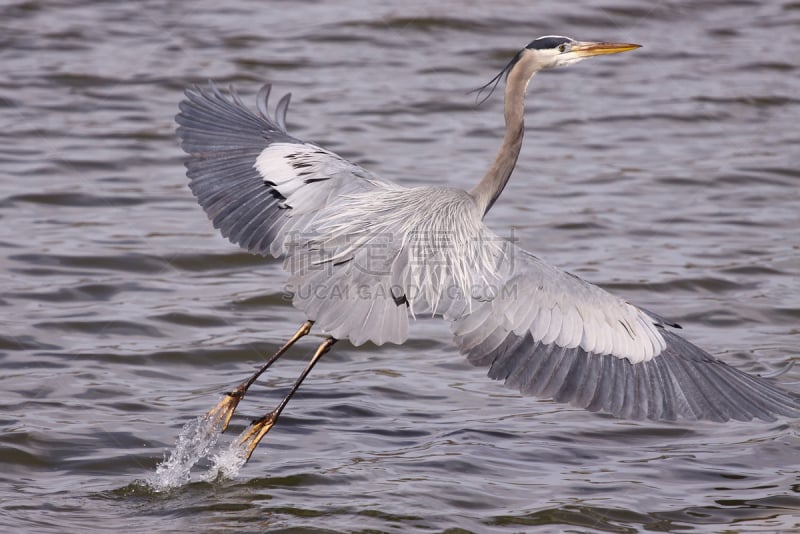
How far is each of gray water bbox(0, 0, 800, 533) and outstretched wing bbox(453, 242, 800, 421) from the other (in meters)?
0.63

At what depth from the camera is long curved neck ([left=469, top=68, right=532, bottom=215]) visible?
21.4 feet

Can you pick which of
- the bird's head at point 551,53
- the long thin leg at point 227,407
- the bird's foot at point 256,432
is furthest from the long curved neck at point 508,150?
the bird's foot at point 256,432

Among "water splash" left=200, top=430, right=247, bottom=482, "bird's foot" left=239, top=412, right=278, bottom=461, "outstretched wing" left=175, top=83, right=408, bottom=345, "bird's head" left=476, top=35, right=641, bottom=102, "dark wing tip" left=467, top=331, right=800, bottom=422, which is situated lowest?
"water splash" left=200, top=430, right=247, bottom=482

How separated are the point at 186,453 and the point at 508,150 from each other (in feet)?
8.12

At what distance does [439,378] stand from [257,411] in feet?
4.19

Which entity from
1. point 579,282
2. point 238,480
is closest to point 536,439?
point 579,282

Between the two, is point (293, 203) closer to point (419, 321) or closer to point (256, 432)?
point (256, 432)

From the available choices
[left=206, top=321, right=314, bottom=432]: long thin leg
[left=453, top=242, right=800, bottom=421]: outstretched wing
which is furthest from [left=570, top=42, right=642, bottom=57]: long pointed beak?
[left=206, top=321, right=314, bottom=432]: long thin leg

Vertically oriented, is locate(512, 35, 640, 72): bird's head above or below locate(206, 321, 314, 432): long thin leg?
above

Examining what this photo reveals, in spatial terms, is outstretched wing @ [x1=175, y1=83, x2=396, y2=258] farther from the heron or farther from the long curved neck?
the long curved neck

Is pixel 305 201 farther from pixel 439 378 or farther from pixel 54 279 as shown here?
pixel 54 279

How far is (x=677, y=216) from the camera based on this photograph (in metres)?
10.5

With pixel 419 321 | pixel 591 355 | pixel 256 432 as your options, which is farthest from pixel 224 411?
pixel 419 321

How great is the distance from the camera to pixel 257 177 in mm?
6684
